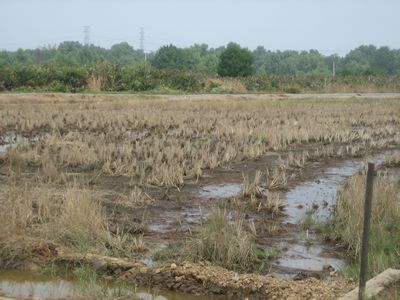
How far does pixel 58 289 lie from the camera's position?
17.7 feet

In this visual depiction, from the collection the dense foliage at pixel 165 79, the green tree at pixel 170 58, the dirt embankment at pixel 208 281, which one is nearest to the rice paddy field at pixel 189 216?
the dirt embankment at pixel 208 281

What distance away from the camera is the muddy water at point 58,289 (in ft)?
16.7

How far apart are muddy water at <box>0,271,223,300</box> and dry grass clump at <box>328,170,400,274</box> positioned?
6.16ft

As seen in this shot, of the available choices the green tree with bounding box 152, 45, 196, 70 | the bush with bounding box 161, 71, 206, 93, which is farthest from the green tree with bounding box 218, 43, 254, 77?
the green tree with bounding box 152, 45, 196, 70

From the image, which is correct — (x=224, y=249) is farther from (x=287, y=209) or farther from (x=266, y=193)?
(x=266, y=193)

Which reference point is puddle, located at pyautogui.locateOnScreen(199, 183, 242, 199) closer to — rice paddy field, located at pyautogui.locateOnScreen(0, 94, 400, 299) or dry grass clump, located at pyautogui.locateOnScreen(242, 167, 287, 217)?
rice paddy field, located at pyautogui.locateOnScreen(0, 94, 400, 299)

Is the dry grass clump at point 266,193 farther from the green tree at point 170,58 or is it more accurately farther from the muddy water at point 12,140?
the green tree at point 170,58

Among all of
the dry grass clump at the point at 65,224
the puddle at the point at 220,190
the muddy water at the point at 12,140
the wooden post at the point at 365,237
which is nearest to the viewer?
the wooden post at the point at 365,237

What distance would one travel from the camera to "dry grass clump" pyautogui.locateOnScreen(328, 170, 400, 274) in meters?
5.80

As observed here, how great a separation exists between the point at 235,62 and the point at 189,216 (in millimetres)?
43497

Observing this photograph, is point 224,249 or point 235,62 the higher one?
point 235,62

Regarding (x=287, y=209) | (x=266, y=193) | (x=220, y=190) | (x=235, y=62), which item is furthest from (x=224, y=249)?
(x=235, y=62)

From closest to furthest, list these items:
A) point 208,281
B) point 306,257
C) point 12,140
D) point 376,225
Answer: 1. point 208,281
2. point 306,257
3. point 376,225
4. point 12,140

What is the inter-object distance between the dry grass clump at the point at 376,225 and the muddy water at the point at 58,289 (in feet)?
6.16
